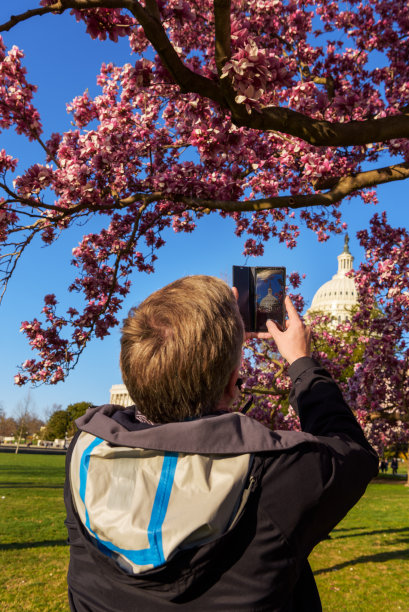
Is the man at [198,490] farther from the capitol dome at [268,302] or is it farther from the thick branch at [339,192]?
the thick branch at [339,192]

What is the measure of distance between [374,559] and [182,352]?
10782 mm

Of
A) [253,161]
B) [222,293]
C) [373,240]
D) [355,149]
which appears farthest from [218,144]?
[373,240]

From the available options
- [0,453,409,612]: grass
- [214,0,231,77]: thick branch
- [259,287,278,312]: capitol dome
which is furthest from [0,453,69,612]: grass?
[214,0,231,77]: thick branch

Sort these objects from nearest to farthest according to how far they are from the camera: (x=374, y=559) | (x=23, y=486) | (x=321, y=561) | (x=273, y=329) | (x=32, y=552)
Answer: (x=273, y=329)
(x=32, y=552)
(x=321, y=561)
(x=374, y=559)
(x=23, y=486)

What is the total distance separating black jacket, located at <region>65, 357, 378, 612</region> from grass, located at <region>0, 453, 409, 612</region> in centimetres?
631

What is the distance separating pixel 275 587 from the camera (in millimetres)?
1168

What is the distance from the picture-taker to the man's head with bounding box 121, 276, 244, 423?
4.36ft

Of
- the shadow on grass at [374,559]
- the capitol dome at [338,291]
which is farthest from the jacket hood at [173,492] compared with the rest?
the capitol dome at [338,291]

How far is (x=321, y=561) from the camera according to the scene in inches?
376

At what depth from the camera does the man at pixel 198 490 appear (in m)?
1.13

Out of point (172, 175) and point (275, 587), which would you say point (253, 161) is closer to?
point (172, 175)

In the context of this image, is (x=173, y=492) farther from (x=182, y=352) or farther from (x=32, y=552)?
(x=32, y=552)

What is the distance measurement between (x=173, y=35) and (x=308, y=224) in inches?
179

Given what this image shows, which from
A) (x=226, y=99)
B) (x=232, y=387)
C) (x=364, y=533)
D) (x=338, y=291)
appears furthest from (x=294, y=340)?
(x=338, y=291)
